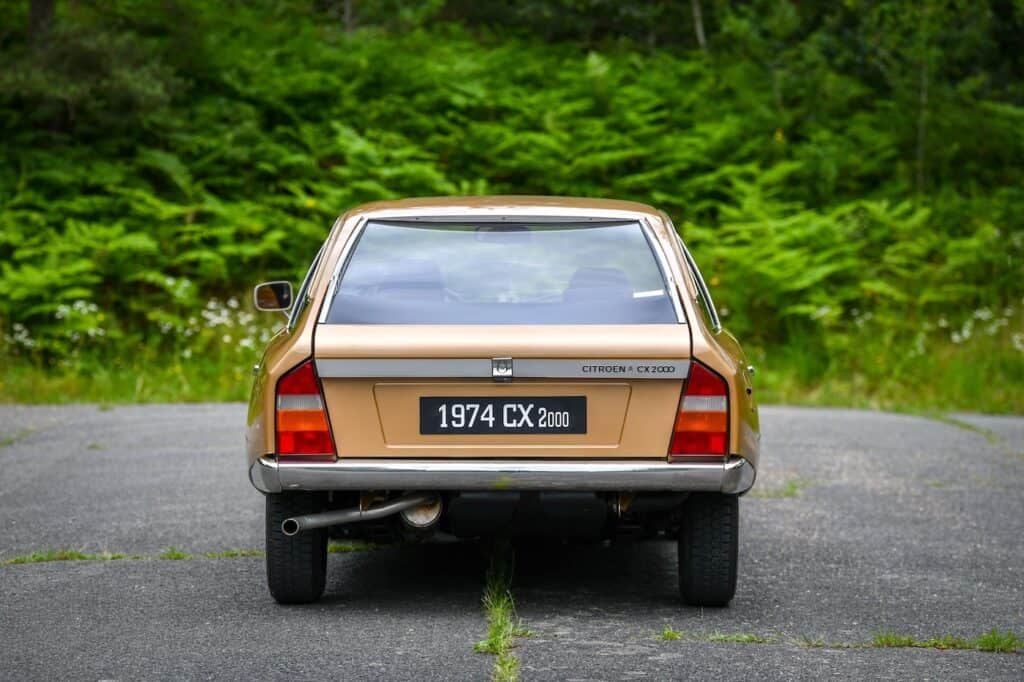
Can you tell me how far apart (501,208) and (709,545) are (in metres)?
1.60

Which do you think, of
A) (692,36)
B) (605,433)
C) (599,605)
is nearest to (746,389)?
(605,433)

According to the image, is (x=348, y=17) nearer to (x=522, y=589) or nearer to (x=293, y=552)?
(x=522, y=589)

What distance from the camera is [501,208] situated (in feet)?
19.8

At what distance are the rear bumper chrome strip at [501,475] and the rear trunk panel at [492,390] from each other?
0.04 metres

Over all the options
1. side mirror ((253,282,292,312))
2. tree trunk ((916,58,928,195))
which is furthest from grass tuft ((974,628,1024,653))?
tree trunk ((916,58,928,195))

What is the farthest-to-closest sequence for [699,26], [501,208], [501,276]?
[699,26], [501,208], [501,276]

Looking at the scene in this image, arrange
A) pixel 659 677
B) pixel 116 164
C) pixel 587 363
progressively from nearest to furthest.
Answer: pixel 659 677, pixel 587 363, pixel 116 164

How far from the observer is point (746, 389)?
5.54 m

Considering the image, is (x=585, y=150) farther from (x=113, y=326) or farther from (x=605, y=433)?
(x=605, y=433)

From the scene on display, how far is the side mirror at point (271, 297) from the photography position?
6.55m

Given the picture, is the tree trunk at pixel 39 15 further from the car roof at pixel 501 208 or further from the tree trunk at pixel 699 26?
the car roof at pixel 501 208

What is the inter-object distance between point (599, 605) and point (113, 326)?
11586 millimetres

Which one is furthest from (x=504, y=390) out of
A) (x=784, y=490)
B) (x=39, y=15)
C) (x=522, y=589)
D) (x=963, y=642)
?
(x=39, y=15)

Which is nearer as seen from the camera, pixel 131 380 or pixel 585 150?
pixel 131 380
